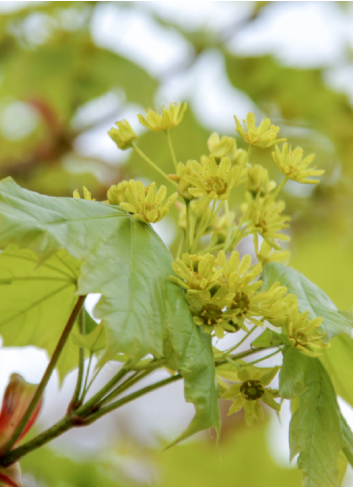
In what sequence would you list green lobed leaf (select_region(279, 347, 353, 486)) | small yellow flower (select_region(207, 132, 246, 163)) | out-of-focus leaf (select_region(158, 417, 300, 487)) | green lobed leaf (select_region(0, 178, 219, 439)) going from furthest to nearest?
1. out-of-focus leaf (select_region(158, 417, 300, 487))
2. small yellow flower (select_region(207, 132, 246, 163))
3. green lobed leaf (select_region(279, 347, 353, 486))
4. green lobed leaf (select_region(0, 178, 219, 439))

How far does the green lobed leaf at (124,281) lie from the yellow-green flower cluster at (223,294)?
16 millimetres

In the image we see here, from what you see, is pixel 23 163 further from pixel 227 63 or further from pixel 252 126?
pixel 252 126

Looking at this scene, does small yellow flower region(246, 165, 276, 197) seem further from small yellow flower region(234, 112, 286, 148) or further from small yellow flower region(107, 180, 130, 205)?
small yellow flower region(107, 180, 130, 205)

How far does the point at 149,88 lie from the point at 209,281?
4.90 ft

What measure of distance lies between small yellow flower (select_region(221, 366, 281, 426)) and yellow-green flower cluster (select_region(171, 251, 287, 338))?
7 centimetres

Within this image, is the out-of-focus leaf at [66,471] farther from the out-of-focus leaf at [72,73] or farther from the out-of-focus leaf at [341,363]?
the out-of-focus leaf at [72,73]

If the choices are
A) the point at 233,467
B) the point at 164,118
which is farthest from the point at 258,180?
the point at 233,467

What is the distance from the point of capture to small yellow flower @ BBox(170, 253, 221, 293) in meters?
0.63

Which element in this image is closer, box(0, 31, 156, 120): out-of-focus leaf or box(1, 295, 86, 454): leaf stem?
box(1, 295, 86, 454): leaf stem

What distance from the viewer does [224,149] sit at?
765mm

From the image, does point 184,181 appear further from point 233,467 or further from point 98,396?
point 233,467

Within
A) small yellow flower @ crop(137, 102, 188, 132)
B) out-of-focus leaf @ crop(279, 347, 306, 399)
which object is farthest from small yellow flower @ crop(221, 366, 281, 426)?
small yellow flower @ crop(137, 102, 188, 132)

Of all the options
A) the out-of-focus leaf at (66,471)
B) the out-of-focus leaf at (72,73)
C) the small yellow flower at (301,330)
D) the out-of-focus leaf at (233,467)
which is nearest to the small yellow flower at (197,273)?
the small yellow flower at (301,330)

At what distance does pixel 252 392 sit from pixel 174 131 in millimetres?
1565
